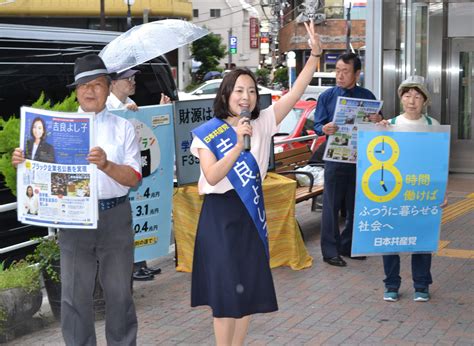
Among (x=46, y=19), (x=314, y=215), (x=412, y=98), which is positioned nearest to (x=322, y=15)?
(x=46, y=19)

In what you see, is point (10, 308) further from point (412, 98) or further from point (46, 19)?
point (46, 19)

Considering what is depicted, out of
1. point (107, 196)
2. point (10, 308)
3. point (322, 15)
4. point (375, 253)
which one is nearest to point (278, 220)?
point (375, 253)

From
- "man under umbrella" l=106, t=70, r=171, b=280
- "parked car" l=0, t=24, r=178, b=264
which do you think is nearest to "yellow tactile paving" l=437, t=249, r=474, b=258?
"man under umbrella" l=106, t=70, r=171, b=280

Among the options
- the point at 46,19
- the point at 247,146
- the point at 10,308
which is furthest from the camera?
the point at 46,19

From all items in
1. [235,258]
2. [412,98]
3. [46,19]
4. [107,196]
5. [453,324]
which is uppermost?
[46,19]

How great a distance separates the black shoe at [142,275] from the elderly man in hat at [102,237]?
2731 mm

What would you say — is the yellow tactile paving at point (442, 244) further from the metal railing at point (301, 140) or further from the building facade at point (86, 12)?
the building facade at point (86, 12)

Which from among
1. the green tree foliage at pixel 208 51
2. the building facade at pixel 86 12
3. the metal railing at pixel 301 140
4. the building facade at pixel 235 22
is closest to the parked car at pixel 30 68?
the metal railing at pixel 301 140

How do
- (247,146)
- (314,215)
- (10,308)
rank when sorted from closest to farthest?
1. (247,146)
2. (10,308)
3. (314,215)

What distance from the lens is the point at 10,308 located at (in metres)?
5.96

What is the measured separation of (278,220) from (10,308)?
9.78 feet

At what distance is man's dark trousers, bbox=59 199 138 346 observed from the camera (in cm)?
490

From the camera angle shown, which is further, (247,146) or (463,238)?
(463,238)

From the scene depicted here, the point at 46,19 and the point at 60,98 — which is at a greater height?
the point at 46,19
